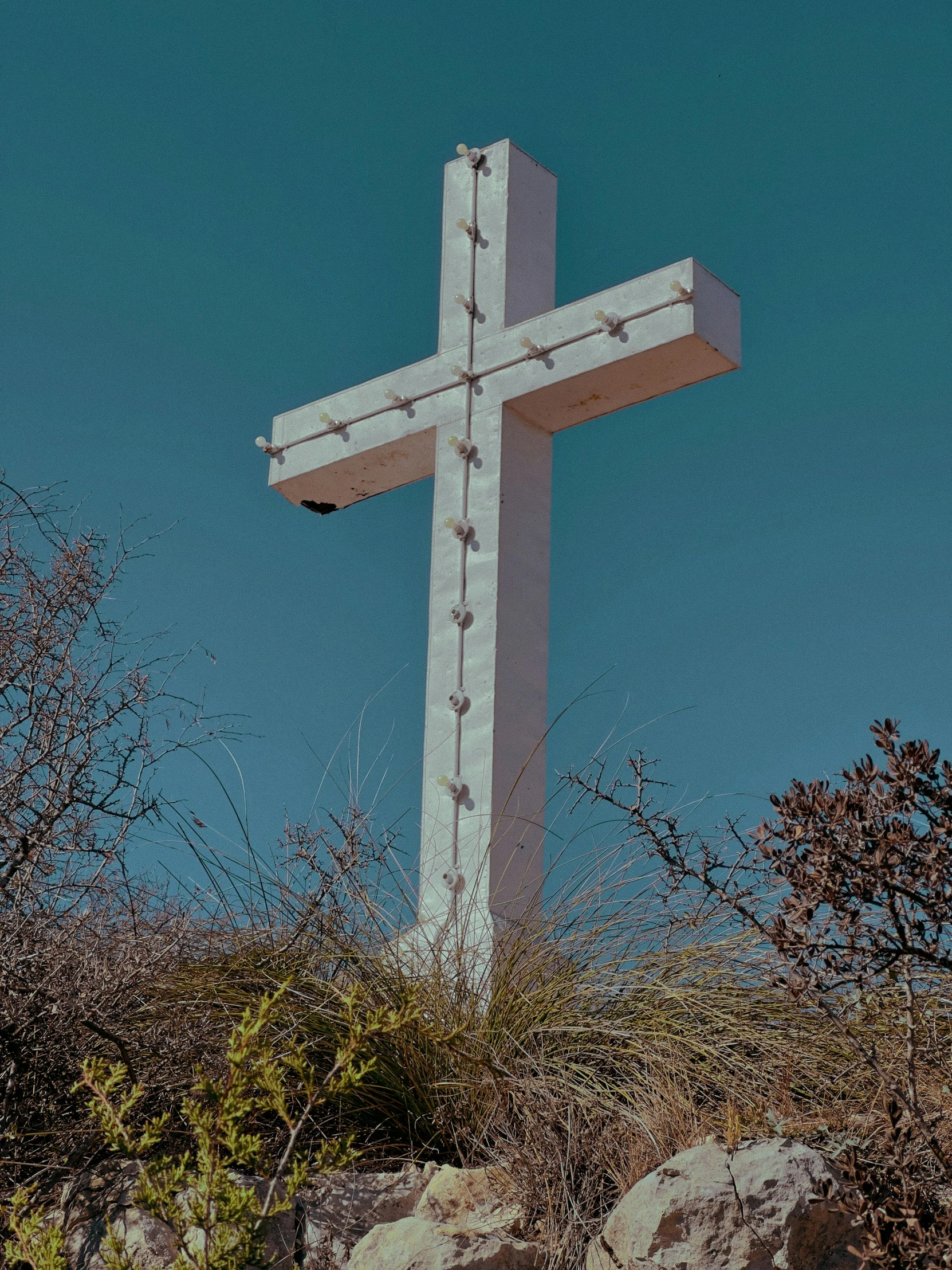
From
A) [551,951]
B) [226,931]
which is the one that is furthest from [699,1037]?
[226,931]

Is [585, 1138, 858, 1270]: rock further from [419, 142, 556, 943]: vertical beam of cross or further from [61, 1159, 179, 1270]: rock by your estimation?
[419, 142, 556, 943]: vertical beam of cross

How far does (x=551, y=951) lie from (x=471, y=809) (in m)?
1.02

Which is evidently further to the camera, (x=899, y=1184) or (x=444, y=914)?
(x=444, y=914)

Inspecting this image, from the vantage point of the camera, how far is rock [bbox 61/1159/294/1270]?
3.42m

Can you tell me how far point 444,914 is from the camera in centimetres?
514

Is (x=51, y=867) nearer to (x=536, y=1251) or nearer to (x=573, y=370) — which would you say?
(x=536, y=1251)

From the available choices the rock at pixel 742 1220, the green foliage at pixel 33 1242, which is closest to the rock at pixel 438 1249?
the rock at pixel 742 1220

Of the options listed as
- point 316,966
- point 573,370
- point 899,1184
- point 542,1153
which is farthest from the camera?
point 573,370

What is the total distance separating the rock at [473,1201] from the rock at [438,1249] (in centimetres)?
7

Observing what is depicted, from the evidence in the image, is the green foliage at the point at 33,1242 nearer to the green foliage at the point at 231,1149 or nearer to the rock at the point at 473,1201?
the green foliage at the point at 231,1149

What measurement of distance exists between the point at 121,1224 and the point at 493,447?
343 cm


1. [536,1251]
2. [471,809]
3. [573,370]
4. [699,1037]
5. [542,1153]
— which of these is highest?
[573,370]

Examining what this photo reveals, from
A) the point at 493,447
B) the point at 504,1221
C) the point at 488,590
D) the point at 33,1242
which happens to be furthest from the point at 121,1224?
the point at 493,447

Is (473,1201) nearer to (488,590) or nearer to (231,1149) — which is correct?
(231,1149)
